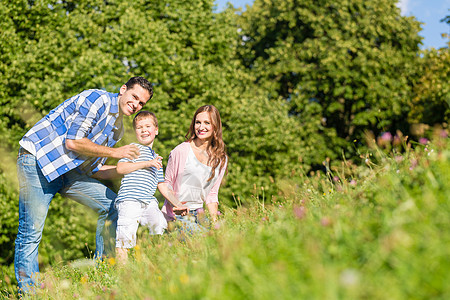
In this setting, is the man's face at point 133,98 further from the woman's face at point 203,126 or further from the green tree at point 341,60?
the green tree at point 341,60

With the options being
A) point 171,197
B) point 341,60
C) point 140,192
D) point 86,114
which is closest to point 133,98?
point 86,114

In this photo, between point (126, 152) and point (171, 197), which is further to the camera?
point (171, 197)

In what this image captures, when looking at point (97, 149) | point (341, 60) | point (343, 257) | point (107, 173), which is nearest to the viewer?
point (343, 257)

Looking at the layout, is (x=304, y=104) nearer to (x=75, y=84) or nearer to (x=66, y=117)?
(x=75, y=84)

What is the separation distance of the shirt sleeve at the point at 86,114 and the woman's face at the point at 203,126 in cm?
112

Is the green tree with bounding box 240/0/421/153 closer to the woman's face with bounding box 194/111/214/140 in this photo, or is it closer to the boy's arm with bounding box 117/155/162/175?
the woman's face with bounding box 194/111/214/140

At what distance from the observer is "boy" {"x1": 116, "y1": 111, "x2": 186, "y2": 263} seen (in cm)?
431

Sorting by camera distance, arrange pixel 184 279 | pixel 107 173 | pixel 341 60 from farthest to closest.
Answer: pixel 341 60, pixel 107 173, pixel 184 279

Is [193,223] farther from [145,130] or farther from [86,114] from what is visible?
[86,114]

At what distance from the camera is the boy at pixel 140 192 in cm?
431

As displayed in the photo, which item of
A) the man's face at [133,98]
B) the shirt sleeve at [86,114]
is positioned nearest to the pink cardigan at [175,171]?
the man's face at [133,98]

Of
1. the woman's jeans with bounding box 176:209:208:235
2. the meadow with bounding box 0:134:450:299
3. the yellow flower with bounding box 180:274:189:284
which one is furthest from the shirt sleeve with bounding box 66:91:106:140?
the yellow flower with bounding box 180:274:189:284

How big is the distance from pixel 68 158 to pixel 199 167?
1.48 m

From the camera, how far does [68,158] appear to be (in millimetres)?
4457
